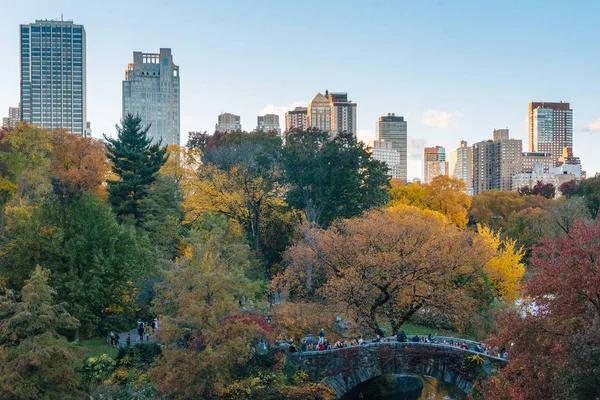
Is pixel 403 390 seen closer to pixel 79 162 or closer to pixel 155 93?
pixel 79 162

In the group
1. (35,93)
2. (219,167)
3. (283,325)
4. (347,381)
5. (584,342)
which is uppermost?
(35,93)

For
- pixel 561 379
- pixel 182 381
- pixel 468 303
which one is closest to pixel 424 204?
pixel 468 303

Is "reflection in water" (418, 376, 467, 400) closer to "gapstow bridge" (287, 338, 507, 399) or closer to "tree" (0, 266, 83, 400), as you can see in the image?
"gapstow bridge" (287, 338, 507, 399)

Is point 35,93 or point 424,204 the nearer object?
point 424,204

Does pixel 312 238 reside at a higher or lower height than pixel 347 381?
higher

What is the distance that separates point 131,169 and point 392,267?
23.4 meters

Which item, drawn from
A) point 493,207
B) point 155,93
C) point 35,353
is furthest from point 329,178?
point 155,93

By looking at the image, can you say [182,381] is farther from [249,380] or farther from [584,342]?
[584,342]

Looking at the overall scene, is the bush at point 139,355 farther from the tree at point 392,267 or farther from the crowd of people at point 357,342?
the tree at point 392,267

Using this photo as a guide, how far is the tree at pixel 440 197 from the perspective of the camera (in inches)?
2665

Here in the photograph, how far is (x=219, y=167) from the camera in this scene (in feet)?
160

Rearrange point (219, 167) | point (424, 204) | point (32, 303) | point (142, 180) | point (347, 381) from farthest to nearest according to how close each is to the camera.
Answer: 1. point (424, 204)
2. point (219, 167)
3. point (142, 180)
4. point (347, 381)
5. point (32, 303)

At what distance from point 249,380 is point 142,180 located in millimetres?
24639

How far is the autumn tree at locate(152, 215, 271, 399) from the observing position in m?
23.4
